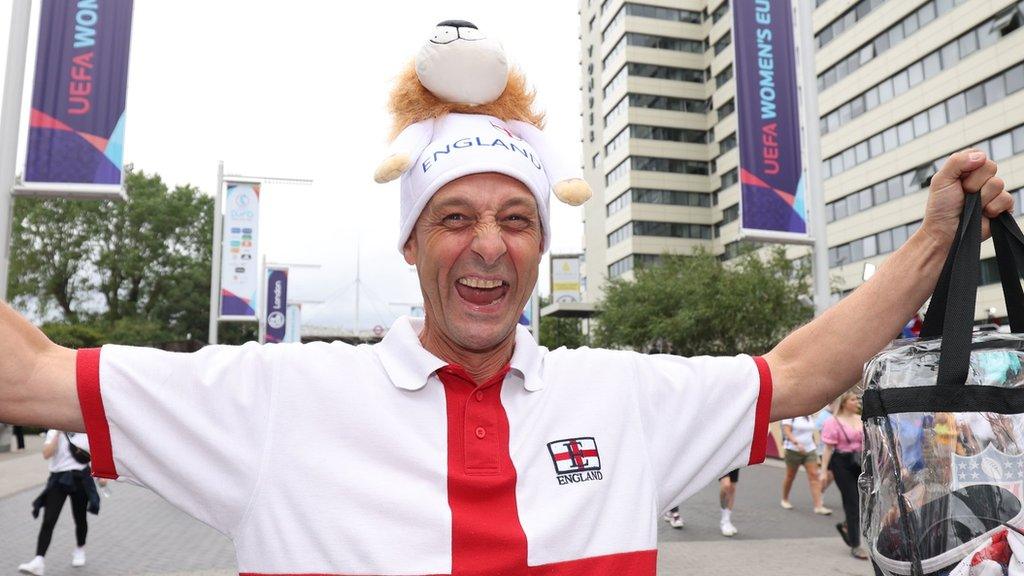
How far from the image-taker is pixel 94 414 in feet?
5.59

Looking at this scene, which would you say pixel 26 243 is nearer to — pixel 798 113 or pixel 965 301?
pixel 798 113

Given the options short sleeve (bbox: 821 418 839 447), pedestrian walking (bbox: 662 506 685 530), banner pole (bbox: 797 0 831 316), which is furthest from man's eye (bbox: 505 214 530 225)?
banner pole (bbox: 797 0 831 316)

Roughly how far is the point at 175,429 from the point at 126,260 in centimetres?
4717

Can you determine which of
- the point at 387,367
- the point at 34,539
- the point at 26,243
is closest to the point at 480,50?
the point at 387,367

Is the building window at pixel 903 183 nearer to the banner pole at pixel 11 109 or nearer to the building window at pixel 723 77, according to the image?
the building window at pixel 723 77

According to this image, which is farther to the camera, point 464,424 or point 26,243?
point 26,243

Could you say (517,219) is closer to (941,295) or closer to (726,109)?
(941,295)

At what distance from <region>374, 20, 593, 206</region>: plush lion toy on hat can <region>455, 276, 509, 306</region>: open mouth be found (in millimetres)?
313

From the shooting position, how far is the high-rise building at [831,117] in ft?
109

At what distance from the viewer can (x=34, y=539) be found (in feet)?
30.3

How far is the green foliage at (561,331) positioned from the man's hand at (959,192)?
62.0m

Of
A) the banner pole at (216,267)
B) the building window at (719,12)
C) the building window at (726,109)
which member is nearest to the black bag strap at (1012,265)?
the banner pole at (216,267)

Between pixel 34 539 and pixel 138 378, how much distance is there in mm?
9269

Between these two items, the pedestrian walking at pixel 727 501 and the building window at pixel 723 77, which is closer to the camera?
the pedestrian walking at pixel 727 501
